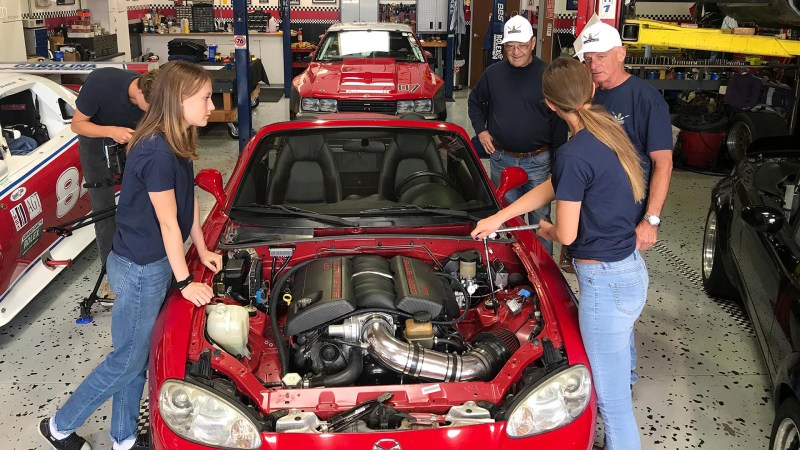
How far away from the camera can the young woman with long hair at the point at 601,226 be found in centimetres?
233

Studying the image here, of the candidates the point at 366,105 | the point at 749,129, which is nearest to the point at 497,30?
the point at 366,105

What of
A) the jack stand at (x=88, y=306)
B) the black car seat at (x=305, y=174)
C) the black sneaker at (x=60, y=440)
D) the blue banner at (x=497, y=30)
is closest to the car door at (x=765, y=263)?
the black car seat at (x=305, y=174)

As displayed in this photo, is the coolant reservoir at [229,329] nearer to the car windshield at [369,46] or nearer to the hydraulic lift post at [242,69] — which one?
the hydraulic lift post at [242,69]

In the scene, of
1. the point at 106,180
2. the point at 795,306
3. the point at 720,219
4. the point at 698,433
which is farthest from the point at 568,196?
the point at 106,180

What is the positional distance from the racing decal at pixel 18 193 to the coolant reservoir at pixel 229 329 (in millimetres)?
2097

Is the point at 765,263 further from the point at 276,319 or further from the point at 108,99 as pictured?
the point at 108,99

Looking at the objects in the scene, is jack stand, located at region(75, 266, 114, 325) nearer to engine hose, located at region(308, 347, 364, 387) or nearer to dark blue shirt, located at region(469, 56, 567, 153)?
engine hose, located at region(308, 347, 364, 387)

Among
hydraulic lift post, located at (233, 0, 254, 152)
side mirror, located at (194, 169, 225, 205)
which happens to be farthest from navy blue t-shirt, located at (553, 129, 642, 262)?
hydraulic lift post, located at (233, 0, 254, 152)

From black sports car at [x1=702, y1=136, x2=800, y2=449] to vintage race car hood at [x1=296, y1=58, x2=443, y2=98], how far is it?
158 inches

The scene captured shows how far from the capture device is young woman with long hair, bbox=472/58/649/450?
233 centimetres

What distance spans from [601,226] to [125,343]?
1.75 meters

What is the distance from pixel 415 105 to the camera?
7957mm

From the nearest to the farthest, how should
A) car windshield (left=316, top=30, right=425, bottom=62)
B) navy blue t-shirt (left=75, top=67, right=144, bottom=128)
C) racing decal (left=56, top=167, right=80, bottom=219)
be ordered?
navy blue t-shirt (left=75, top=67, right=144, bottom=128) → racing decal (left=56, top=167, right=80, bottom=219) → car windshield (left=316, top=30, right=425, bottom=62)

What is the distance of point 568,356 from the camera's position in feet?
8.07
